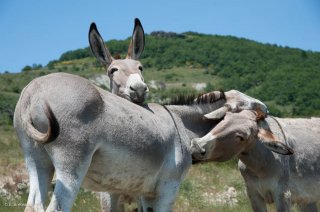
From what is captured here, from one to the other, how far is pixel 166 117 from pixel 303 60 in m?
124

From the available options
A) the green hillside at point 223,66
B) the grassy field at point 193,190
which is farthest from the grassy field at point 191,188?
the green hillside at point 223,66

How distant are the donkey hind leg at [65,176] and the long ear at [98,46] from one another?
9.24ft

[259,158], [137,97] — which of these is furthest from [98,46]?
[259,158]

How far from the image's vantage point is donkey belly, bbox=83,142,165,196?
5676 mm

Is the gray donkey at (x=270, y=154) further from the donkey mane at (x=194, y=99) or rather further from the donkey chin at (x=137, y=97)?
the donkey chin at (x=137, y=97)

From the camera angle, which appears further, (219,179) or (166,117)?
(219,179)

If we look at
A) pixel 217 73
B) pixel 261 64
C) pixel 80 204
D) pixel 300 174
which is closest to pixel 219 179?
pixel 80 204

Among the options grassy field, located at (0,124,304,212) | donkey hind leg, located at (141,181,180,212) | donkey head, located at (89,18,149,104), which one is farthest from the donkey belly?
grassy field, located at (0,124,304,212)

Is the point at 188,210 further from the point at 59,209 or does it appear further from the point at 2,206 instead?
the point at 59,209

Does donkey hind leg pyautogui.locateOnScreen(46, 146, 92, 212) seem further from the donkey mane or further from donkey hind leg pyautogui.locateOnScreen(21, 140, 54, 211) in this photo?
the donkey mane

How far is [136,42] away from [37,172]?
10.7 feet

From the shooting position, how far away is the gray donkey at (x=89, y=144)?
5305mm

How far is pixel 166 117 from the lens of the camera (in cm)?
692

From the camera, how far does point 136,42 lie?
8297 millimetres
